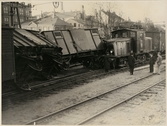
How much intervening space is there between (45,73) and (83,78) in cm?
213

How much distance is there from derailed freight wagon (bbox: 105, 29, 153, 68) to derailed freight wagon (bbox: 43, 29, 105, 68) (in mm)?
937

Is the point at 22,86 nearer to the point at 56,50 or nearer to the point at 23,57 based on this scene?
the point at 23,57

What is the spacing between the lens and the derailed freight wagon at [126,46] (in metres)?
15.9

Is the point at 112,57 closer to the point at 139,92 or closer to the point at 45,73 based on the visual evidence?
the point at 45,73

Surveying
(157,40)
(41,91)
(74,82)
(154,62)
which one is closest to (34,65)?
(41,91)

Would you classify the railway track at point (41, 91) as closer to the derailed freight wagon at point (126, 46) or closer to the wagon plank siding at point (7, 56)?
the wagon plank siding at point (7, 56)

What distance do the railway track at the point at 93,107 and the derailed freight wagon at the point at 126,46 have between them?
5.32m

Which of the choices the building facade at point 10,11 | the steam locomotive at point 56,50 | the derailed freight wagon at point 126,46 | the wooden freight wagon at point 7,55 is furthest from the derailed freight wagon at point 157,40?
the wooden freight wagon at point 7,55

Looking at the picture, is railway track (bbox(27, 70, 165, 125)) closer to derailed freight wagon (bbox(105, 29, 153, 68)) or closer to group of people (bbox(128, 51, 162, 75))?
group of people (bbox(128, 51, 162, 75))

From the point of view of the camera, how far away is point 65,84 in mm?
10953

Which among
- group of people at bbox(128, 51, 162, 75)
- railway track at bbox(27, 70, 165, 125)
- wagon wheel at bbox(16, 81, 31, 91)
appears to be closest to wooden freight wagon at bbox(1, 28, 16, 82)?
wagon wheel at bbox(16, 81, 31, 91)

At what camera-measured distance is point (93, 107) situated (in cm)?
756

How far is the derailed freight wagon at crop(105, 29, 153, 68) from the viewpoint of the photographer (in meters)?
15.9

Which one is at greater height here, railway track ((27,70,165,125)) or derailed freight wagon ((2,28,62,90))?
derailed freight wagon ((2,28,62,90))
